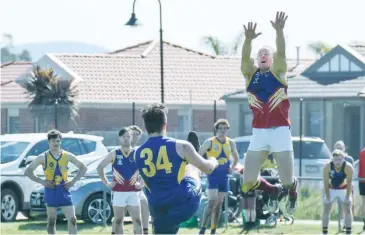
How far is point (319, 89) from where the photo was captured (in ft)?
131

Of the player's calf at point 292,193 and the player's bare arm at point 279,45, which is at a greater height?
the player's bare arm at point 279,45

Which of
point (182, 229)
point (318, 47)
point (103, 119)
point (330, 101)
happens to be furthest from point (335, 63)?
point (318, 47)

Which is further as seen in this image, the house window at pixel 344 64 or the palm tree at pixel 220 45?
the palm tree at pixel 220 45

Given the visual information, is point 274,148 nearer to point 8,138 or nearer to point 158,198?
point 158,198

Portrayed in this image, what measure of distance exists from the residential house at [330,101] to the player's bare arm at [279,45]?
20565 mm

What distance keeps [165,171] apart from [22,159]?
1356 centimetres

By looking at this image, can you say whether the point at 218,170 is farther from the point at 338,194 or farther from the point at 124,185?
the point at 124,185

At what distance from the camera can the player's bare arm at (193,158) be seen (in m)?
11.6

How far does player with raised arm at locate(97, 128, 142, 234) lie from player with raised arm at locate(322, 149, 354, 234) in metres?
3.88

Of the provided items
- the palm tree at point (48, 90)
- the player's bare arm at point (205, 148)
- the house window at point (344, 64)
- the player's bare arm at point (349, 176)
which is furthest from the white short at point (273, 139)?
the house window at point (344, 64)

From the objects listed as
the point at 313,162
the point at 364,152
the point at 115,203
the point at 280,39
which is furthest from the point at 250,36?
the point at 313,162

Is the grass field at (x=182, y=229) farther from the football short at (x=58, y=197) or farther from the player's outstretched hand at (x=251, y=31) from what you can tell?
the player's outstretched hand at (x=251, y=31)

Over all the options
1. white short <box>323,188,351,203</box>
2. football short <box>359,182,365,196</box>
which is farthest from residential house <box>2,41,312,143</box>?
white short <box>323,188,351,203</box>

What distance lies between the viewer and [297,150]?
30.1 meters
